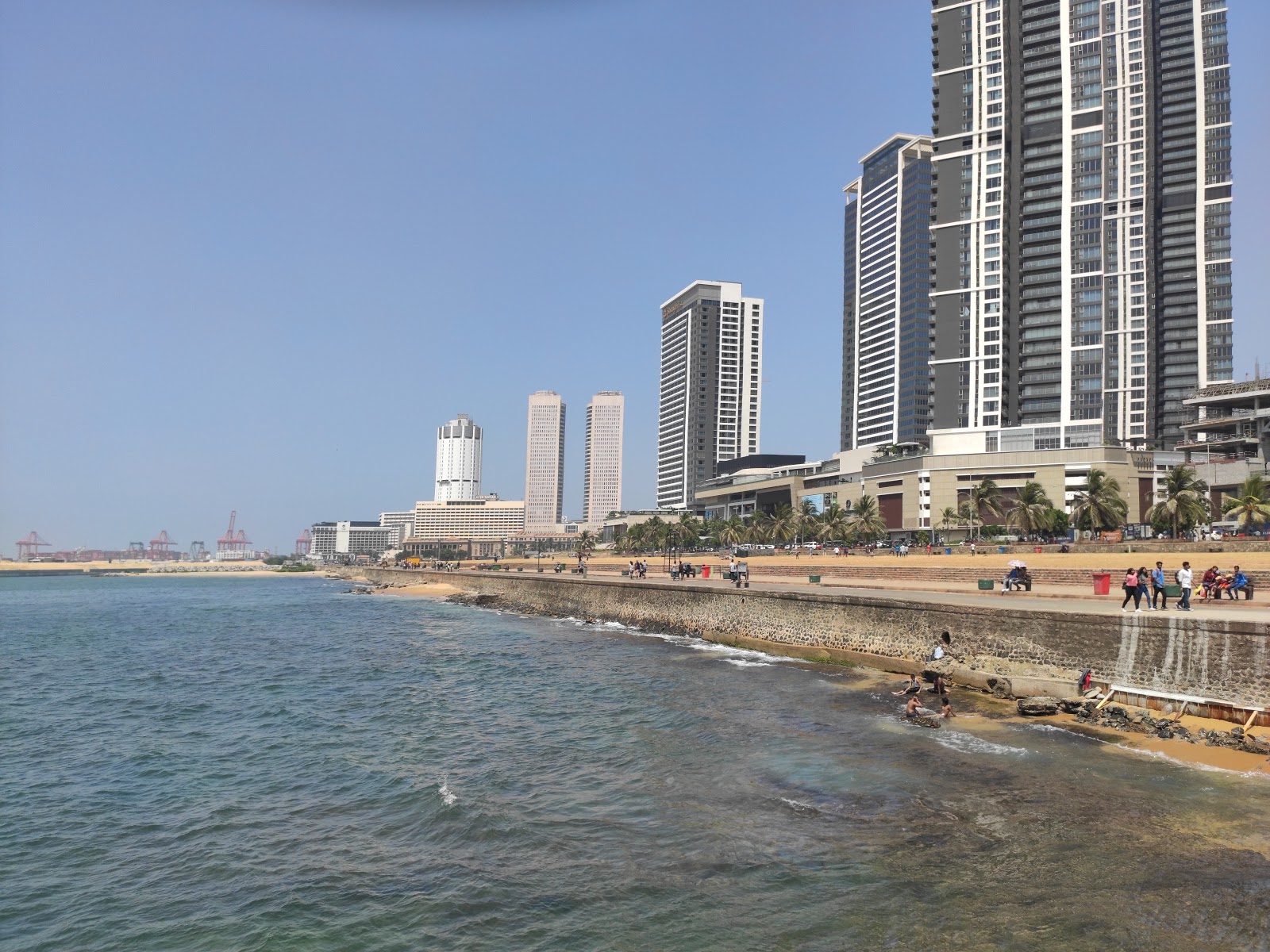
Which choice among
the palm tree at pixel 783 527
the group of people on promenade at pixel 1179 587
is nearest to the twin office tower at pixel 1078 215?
the palm tree at pixel 783 527

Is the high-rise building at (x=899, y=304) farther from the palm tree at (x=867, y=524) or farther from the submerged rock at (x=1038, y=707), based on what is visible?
the submerged rock at (x=1038, y=707)

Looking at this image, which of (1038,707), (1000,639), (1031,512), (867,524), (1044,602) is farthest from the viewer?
(867,524)

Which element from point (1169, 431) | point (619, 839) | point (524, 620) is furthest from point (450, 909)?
point (1169, 431)

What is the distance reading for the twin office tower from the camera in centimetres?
12712

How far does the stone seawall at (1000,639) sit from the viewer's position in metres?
20.4

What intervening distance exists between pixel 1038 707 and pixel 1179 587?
30.0 feet

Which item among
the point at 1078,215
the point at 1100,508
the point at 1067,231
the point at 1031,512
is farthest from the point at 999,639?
the point at 1078,215

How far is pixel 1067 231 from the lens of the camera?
422 ft

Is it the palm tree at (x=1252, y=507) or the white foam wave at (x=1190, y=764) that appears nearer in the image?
the white foam wave at (x=1190, y=764)

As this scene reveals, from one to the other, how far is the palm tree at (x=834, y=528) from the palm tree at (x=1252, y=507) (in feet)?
170

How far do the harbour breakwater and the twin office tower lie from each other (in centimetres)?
9213

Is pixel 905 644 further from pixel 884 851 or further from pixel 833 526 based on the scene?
pixel 833 526

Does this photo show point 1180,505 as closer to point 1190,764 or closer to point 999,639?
point 999,639

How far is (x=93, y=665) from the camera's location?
133 ft
